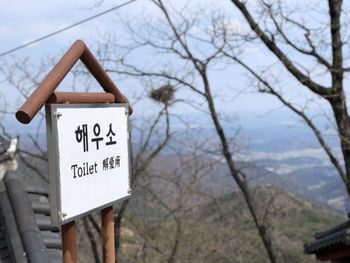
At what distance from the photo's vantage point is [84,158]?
2127 mm

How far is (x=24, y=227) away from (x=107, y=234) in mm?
2002

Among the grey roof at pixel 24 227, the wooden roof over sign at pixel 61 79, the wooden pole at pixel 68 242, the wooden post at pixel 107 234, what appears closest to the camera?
the wooden roof over sign at pixel 61 79

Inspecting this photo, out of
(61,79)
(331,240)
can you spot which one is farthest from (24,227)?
(331,240)

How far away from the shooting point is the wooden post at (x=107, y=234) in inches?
97.5

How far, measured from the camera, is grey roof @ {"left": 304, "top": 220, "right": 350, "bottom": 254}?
755cm

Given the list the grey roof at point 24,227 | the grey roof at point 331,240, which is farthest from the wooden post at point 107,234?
the grey roof at point 331,240

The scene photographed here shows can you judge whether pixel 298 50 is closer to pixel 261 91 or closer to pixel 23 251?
pixel 261 91

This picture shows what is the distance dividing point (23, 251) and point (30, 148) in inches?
443

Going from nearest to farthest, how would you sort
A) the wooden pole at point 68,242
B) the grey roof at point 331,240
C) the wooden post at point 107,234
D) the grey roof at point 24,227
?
1. the wooden pole at point 68,242
2. the wooden post at point 107,234
3. the grey roof at point 24,227
4. the grey roof at point 331,240

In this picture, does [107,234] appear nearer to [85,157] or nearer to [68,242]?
[68,242]

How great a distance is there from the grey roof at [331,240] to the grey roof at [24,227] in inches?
177

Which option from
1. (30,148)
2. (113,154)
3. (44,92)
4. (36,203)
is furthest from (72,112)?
(30,148)

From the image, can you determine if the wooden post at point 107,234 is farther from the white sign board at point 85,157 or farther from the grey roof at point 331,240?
the grey roof at point 331,240

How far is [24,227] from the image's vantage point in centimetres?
429
